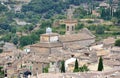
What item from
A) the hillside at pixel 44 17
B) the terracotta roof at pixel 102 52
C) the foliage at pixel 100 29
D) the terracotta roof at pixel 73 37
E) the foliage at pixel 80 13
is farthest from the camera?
the foliage at pixel 80 13

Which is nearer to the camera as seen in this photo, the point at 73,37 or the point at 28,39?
the point at 73,37

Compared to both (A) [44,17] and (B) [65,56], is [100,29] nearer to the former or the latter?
(B) [65,56]

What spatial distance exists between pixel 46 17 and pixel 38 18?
49.8 inches

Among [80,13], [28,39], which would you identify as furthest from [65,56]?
[80,13]

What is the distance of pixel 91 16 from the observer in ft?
194

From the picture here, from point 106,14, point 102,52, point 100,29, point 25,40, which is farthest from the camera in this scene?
point 106,14

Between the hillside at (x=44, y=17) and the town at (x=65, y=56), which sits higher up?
the town at (x=65, y=56)

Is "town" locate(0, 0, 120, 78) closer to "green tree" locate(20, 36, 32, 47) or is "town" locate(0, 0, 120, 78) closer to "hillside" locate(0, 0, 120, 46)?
"green tree" locate(20, 36, 32, 47)

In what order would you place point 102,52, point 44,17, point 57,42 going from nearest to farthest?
point 102,52, point 57,42, point 44,17

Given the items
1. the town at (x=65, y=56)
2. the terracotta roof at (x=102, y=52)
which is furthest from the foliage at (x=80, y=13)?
the terracotta roof at (x=102, y=52)

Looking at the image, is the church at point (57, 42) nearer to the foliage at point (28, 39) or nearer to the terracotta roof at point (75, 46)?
the terracotta roof at point (75, 46)

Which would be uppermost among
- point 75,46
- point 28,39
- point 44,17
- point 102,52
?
point 102,52

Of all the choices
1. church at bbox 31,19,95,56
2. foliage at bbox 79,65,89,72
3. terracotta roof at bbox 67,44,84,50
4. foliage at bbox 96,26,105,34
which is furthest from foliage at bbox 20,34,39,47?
foliage at bbox 79,65,89,72

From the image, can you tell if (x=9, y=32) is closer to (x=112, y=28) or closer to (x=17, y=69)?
(x=112, y=28)
